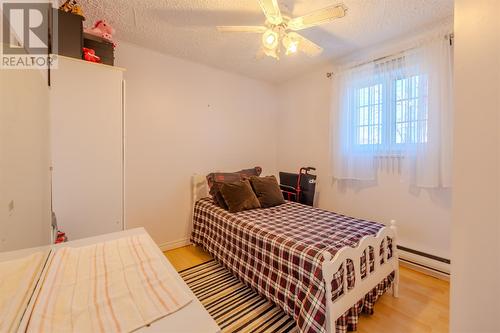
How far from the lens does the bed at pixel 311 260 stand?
1.26 metres

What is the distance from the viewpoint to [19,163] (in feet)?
2.04

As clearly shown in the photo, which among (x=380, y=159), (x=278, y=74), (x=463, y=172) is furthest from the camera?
(x=278, y=74)

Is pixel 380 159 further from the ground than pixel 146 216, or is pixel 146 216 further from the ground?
pixel 380 159

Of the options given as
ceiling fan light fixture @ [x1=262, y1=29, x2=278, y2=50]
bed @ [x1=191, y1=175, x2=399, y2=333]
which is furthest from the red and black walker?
ceiling fan light fixture @ [x1=262, y1=29, x2=278, y2=50]

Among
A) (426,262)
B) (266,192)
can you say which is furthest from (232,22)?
(426,262)

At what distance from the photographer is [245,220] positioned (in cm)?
202

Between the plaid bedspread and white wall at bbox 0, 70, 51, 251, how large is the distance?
4.27 feet

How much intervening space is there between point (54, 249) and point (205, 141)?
2.16m

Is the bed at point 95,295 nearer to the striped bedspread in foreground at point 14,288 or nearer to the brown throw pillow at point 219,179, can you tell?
the striped bedspread in foreground at point 14,288

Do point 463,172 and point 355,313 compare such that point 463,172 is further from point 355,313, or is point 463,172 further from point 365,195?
point 365,195

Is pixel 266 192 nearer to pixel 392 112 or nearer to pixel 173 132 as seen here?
pixel 173 132

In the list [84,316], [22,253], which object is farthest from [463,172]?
[22,253]

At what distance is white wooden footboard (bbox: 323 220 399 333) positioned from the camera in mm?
1225

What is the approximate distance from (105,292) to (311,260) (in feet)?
3.52
